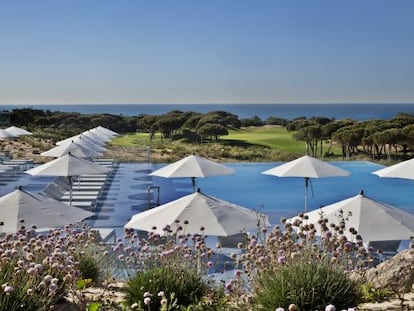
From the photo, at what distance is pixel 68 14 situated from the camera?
24656 mm

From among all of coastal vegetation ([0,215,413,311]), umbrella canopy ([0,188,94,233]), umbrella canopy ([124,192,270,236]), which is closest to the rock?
coastal vegetation ([0,215,413,311])

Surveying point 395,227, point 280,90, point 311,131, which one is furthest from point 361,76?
point 395,227

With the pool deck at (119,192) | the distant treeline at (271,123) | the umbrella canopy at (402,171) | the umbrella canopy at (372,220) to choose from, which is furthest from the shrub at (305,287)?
the distant treeline at (271,123)

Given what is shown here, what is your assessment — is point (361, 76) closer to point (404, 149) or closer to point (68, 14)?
point (404, 149)

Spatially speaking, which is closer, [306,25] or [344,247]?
[344,247]

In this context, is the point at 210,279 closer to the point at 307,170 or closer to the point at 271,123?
the point at 307,170

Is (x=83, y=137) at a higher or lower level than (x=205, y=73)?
lower

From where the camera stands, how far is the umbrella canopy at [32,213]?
604 cm

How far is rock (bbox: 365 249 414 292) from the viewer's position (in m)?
4.48

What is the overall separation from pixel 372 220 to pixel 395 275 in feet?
5.54

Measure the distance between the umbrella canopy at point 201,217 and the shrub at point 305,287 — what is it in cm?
263

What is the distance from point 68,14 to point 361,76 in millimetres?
39923

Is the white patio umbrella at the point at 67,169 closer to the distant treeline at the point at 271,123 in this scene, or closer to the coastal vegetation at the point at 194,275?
the coastal vegetation at the point at 194,275

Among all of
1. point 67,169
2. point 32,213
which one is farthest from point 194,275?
point 67,169
